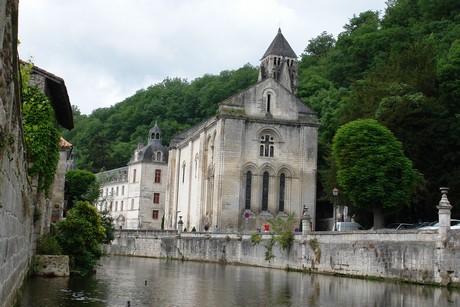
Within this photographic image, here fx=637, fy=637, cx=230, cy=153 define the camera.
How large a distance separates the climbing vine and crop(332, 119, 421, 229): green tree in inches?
919

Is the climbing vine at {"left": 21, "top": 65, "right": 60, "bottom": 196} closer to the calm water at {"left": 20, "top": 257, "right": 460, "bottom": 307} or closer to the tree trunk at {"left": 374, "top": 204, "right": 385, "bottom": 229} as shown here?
the calm water at {"left": 20, "top": 257, "right": 460, "bottom": 307}

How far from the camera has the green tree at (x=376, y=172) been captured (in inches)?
1554

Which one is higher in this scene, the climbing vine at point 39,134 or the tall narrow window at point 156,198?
the tall narrow window at point 156,198

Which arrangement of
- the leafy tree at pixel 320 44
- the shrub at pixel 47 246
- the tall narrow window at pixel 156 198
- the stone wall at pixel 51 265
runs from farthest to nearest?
the leafy tree at pixel 320 44, the tall narrow window at pixel 156 198, the shrub at pixel 47 246, the stone wall at pixel 51 265

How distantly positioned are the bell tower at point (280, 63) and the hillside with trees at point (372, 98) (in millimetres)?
2190

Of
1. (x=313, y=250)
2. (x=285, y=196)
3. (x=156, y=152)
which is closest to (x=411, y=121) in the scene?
(x=313, y=250)

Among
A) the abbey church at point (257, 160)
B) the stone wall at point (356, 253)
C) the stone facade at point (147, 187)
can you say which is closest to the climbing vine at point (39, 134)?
the stone wall at point (356, 253)

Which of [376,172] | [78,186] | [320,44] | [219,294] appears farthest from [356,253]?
[320,44]

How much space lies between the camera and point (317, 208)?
60906mm

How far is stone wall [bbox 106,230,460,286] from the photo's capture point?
25.7 metres

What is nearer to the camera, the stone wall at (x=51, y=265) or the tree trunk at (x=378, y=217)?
the stone wall at (x=51, y=265)

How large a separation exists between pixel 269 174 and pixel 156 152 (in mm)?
30857

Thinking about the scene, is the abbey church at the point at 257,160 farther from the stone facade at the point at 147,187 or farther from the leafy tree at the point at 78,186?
the stone facade at the point at 147,187

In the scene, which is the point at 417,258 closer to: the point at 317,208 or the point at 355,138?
the point at 355,138
